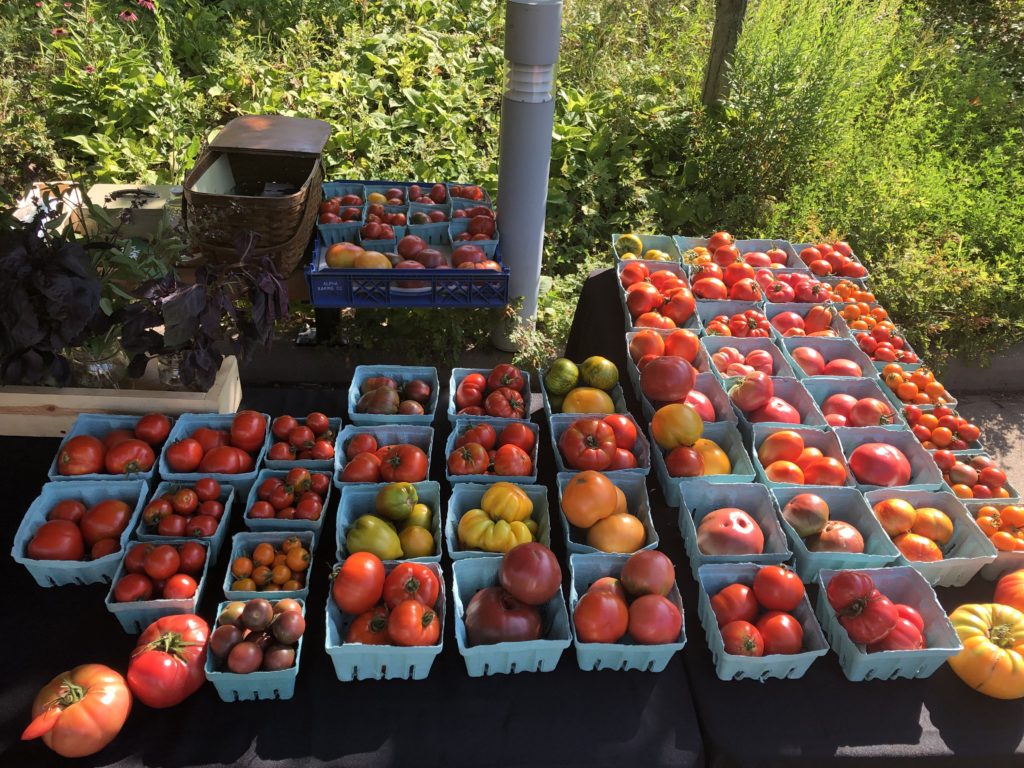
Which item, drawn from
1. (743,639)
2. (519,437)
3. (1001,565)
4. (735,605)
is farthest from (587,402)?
(1001,565)

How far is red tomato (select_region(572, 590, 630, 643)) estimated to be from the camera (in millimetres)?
1913

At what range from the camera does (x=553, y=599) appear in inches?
79.0

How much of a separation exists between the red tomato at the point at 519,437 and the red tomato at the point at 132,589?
1.17 metres

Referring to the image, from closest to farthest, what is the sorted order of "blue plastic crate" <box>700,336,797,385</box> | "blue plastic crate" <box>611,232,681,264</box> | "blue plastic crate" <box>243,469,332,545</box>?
1. "blue plastic crate" <box>243,469,332,545</box>
2. "blue plastic crate" <box>700,336,797,385</box>
3. "blue plastic crate" <box>611,232,681,264</box>

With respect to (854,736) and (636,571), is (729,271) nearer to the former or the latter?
(636,571)

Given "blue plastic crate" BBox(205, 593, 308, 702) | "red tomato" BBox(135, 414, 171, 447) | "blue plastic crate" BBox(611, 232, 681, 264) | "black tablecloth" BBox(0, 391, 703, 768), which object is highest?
"blue plastic crate" BBox(611, 232, 681, 264)

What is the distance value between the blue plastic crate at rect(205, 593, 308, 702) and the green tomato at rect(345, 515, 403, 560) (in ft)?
1.04

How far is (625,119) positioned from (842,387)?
391 centimetres

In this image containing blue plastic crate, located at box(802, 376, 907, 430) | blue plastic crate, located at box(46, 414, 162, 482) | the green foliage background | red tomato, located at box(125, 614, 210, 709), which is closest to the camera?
red tomato, located at box(125, 614, 210, 709)

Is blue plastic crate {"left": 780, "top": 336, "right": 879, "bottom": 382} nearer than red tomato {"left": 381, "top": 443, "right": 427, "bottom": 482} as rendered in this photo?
No

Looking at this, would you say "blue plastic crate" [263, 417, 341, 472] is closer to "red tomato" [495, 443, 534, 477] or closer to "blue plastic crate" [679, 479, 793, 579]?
"red tomato" [495, 443, 534, 477]

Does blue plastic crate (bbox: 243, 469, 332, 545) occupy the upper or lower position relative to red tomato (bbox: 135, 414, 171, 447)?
lower

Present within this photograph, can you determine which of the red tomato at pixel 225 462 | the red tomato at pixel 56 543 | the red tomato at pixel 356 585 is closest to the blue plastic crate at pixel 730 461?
the red tomato at pixel 356 585

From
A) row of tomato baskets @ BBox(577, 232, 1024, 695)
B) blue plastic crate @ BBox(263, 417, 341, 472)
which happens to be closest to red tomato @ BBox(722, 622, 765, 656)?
row of tomato baskets @ BBox(577, 232, 1024, 695)
